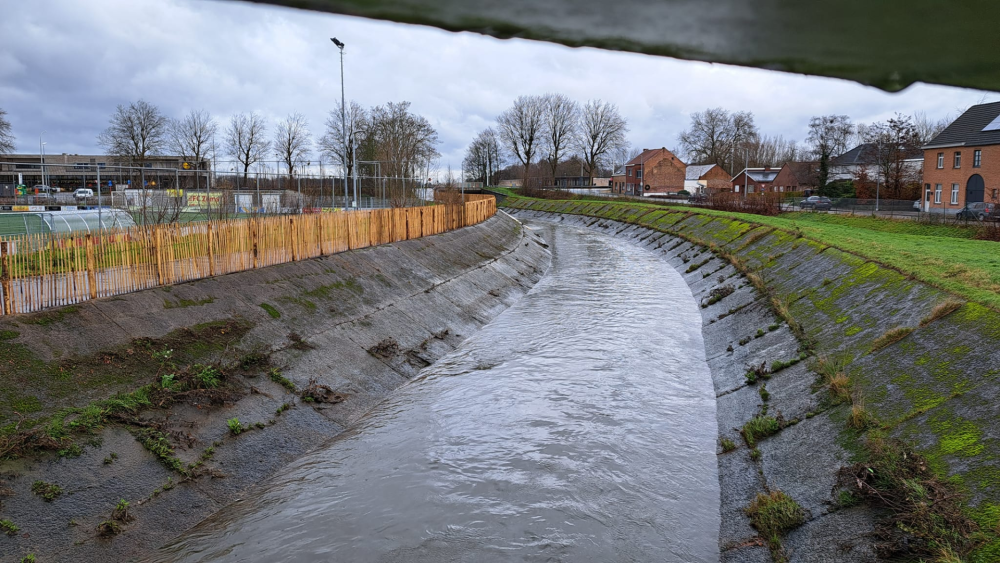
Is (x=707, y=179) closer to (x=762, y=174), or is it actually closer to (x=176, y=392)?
(x=762, y=174)

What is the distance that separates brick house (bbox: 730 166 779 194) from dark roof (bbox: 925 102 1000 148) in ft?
132

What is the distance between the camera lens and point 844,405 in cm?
1035

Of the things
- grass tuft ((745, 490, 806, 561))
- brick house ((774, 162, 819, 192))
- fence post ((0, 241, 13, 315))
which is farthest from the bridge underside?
brick house ((774, 162, 819, 192))

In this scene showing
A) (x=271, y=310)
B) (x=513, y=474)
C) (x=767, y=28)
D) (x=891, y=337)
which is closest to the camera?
(x=767, y=28)

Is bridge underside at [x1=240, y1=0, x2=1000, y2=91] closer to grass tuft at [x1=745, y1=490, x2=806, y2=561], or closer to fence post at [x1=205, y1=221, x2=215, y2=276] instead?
grass tuft at [x1=745, y1=490, x2=806, y2=561]

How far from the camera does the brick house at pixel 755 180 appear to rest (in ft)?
295

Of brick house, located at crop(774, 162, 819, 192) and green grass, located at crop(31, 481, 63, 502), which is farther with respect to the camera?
brick house, located at crop(774, 162, 819, 192)

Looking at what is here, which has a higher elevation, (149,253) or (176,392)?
(149,253)

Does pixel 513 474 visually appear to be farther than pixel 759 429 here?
No

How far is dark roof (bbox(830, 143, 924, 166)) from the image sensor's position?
58.5 meters

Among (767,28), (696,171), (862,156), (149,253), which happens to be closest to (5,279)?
(149,253)

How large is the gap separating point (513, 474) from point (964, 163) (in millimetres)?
48281

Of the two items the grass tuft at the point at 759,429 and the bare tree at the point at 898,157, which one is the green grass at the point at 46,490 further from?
the bare tree at the point at 898,157

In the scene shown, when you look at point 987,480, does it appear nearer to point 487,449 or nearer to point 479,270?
point 487,449
